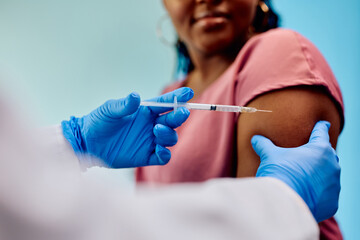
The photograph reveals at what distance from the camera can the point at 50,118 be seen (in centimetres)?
178

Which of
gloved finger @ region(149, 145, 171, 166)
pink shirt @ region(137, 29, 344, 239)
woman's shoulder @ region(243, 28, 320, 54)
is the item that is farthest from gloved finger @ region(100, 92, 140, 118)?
woman's shoulder @ region(243, 28, 320, 54)

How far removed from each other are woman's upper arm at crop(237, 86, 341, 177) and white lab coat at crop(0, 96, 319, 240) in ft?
1.18

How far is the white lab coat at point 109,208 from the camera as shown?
1.11 ft

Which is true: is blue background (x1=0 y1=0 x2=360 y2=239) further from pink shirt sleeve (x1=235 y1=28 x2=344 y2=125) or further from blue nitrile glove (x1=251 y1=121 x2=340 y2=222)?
blue nitrile glove (x1=251 y1=121 x2=340 y2=222)

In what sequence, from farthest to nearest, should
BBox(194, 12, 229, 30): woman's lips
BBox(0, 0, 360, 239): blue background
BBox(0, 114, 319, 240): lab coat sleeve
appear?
BBox(0, 0, 360, 239): blue background < BBox(194, 12, 229, 30): woman's lips < BBox(0, 114, 319, 240): lab coat sleeve

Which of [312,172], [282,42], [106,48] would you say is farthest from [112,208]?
[106,48]

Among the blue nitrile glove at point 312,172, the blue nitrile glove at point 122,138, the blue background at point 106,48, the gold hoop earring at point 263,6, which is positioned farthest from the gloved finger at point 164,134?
the blue background at point 106,48

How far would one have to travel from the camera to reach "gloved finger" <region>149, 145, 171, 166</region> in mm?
866

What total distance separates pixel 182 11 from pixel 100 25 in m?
0.95

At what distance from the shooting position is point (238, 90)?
0.90 m

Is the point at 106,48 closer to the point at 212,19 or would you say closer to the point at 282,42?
the point at 212,19

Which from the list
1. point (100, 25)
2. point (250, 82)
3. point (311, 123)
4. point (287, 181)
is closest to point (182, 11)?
point (250, 82)

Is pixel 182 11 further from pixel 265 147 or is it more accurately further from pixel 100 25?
pixel 100 25

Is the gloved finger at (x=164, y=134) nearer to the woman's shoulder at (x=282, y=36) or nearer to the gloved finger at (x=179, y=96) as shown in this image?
the gloved finger at (x=179, y=96)
